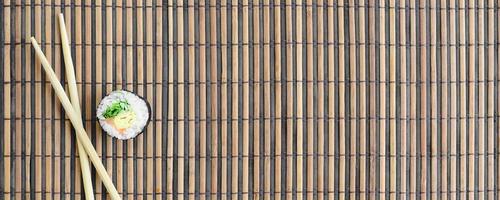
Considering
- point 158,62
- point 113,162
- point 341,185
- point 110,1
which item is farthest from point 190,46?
point 341,185

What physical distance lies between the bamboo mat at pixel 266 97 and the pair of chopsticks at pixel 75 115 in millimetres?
23

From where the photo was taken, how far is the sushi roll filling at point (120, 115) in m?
1.37

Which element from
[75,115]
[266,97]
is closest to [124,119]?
[75,115]

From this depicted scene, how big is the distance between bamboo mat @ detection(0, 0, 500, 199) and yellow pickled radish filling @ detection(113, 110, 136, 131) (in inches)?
2.7

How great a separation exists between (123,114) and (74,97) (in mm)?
124

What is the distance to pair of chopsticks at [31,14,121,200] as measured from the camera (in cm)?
141

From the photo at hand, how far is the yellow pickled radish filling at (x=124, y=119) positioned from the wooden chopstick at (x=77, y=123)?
0.27ft

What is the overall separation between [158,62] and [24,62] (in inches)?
11.3

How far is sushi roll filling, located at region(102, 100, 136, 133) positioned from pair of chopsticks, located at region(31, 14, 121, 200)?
7 cm

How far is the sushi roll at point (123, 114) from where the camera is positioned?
137 cm

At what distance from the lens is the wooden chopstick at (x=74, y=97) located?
141 centimetres

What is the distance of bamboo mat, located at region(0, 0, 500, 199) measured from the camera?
144 cm

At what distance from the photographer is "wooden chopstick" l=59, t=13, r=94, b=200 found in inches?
55.6

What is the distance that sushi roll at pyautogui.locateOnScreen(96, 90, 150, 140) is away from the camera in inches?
54.0
